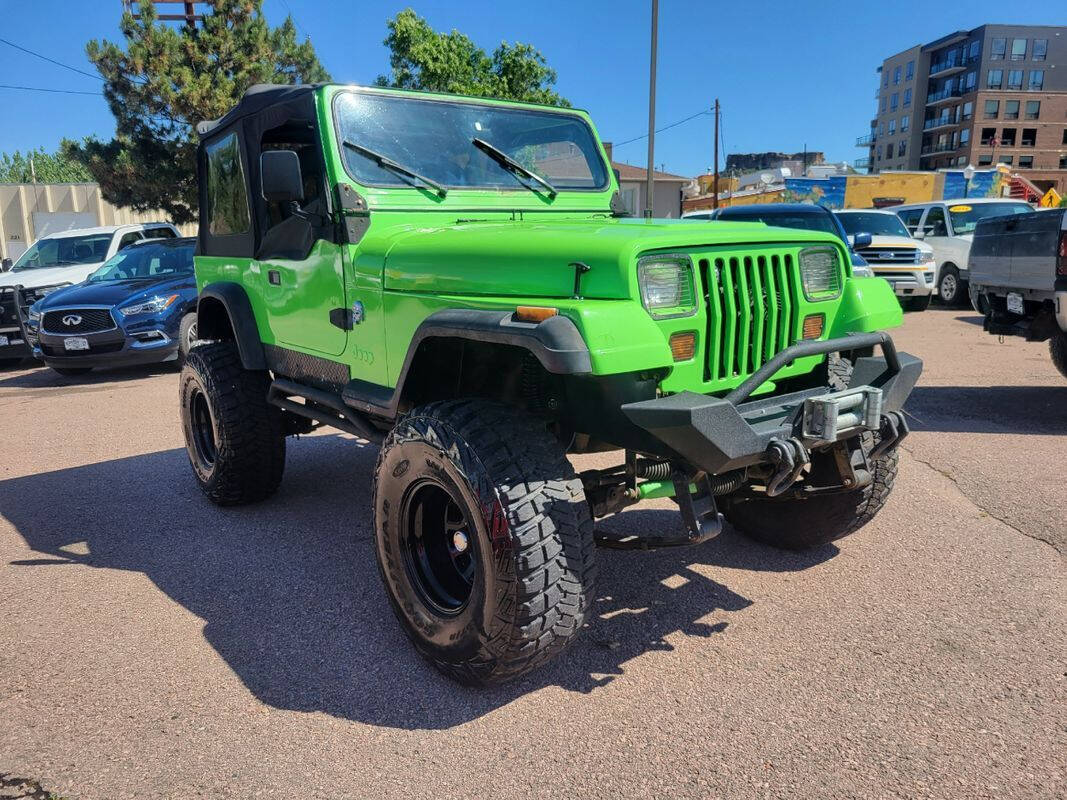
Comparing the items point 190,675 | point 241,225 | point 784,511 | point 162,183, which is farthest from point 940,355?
point 162,183

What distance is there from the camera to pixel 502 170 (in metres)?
3.85

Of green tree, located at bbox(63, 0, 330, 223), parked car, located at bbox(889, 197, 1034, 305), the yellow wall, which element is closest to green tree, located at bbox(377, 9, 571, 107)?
green tree, located at bbox(63, 0, 330, 223)

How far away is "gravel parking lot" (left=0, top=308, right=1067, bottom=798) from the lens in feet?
7.61

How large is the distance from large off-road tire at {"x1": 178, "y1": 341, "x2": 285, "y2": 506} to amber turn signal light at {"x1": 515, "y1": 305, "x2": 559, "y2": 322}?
8.55 ft

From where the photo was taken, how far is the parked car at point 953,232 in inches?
572

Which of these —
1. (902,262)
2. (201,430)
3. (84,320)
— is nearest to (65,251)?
(84,320)

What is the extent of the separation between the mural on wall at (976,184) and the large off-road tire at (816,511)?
33567 millimetres

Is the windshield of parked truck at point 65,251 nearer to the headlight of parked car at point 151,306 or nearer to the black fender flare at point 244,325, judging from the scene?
the headlight of parked car at point 151,306

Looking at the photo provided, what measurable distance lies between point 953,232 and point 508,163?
13.7 metres

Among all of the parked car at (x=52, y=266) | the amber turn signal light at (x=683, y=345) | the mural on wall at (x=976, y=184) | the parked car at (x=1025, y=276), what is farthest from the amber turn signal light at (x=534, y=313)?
the mural on wall at (x=976, y=184)

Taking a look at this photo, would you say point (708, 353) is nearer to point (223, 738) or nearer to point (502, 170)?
point (502, 170)

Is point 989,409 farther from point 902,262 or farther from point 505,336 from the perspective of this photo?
point 902,262

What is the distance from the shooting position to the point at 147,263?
35.5 feet

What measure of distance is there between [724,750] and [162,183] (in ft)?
64.3
